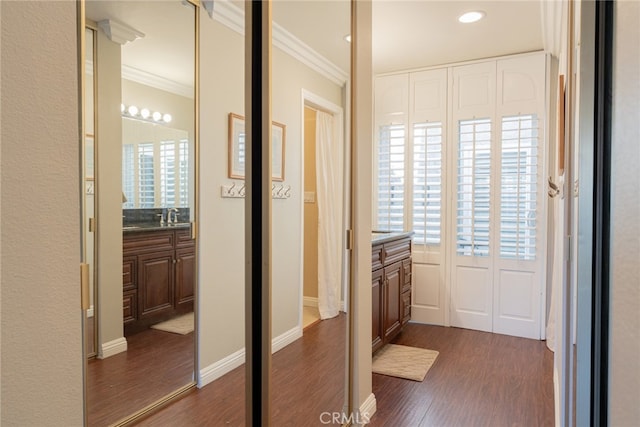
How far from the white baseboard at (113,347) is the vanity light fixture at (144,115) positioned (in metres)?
0.64

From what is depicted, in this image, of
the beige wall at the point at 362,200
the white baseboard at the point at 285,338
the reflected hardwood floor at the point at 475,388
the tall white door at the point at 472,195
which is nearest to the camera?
the white baseboard at the point at 285,338

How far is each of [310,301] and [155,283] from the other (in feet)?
2.77

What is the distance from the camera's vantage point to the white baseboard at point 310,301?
190cm

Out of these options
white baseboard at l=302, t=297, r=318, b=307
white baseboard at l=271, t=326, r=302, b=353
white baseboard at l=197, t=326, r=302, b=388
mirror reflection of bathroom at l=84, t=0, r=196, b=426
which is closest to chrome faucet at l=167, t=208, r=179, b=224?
mirror reflection of bathroom at l=84, t=0, r=196, b=426

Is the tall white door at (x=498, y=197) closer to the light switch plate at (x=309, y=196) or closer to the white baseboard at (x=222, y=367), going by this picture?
the light switch plate at (x=309, y=196)

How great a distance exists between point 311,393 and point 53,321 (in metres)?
1.46

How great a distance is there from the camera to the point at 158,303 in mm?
1317

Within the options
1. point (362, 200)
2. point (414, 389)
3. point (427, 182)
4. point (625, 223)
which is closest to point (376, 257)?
point (362, 200)

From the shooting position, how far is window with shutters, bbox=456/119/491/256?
12.5 feet

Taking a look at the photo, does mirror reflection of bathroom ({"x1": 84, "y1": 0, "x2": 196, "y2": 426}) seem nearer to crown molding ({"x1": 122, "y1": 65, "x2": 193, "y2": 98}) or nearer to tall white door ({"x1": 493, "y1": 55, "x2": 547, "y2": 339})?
crown molding ({"x1": 122, "y1": 65, "x2": 193, "y2": 98})

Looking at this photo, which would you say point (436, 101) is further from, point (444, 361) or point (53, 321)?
point (53, 321)

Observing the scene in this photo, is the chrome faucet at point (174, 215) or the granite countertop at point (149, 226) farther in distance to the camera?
the chrome faucet at point (174, 215)

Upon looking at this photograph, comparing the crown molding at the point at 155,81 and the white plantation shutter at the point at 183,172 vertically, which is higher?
the crown molding at the point at 155,81

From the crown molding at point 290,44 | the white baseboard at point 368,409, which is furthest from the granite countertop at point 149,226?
the white baseboard at point 368,409
